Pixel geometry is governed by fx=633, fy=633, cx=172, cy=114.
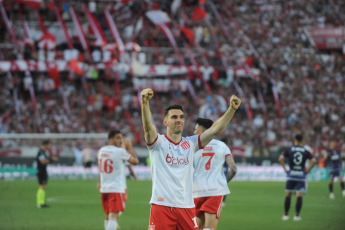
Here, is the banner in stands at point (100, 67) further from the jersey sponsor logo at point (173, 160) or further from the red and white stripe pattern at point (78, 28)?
the jersey sponsor logo at point (173, 160)

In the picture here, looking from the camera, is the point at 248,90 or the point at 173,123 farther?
the point at 248,90

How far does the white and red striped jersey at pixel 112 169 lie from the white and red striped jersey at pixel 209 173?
2340 millimetres

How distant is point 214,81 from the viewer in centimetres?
4478

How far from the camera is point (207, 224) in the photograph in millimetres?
10398

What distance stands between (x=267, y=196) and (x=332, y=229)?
34.0 feet

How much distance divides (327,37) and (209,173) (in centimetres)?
4236

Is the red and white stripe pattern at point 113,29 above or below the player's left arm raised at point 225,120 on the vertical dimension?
above

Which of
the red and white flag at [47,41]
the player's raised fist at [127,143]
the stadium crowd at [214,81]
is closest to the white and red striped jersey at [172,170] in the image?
the player's raised fist at [127,143]

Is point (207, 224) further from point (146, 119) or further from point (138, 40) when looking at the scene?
point (138, 40)

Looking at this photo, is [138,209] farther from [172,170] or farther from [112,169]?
[172,170]

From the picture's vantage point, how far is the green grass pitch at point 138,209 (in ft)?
53.1

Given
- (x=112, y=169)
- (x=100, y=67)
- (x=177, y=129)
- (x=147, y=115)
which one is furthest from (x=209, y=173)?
(x=100, y=67)

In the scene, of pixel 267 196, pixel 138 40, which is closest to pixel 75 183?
pixel 267 196

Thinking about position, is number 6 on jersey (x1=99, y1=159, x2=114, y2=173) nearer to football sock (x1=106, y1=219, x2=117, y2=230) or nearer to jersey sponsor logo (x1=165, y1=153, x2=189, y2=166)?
football sock (x1=106, y1=219, x2=117, y2=230)
